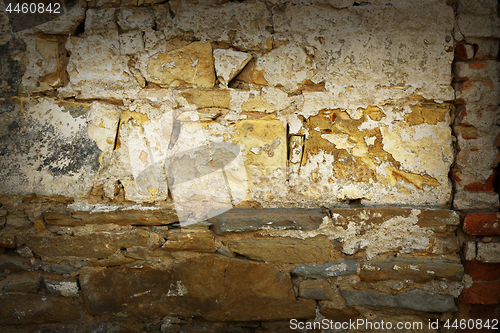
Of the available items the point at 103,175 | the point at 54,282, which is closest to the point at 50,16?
the point at 103,175

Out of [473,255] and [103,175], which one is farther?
[103,175]

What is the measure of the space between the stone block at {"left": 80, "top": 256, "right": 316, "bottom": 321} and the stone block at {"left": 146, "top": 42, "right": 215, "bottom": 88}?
2.96 feet

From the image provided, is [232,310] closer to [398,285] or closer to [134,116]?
[398,285]

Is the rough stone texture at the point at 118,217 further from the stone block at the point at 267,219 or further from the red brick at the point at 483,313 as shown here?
the red brick at the point at 483,313

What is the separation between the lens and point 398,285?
143 cm

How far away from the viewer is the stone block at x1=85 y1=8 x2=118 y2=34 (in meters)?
1.44

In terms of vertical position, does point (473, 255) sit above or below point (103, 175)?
below

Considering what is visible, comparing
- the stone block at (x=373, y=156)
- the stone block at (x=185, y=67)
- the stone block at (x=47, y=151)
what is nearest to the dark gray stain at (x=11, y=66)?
the stone block at (x=47, y=151)

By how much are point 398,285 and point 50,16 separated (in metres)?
2.18

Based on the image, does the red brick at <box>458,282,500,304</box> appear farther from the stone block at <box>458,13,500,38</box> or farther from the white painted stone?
the white painted stone

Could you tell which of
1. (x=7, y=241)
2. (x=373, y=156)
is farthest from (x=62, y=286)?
(x=373, y=156)

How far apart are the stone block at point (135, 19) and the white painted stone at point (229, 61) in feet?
1.18

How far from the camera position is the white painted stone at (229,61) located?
1.43 metres
